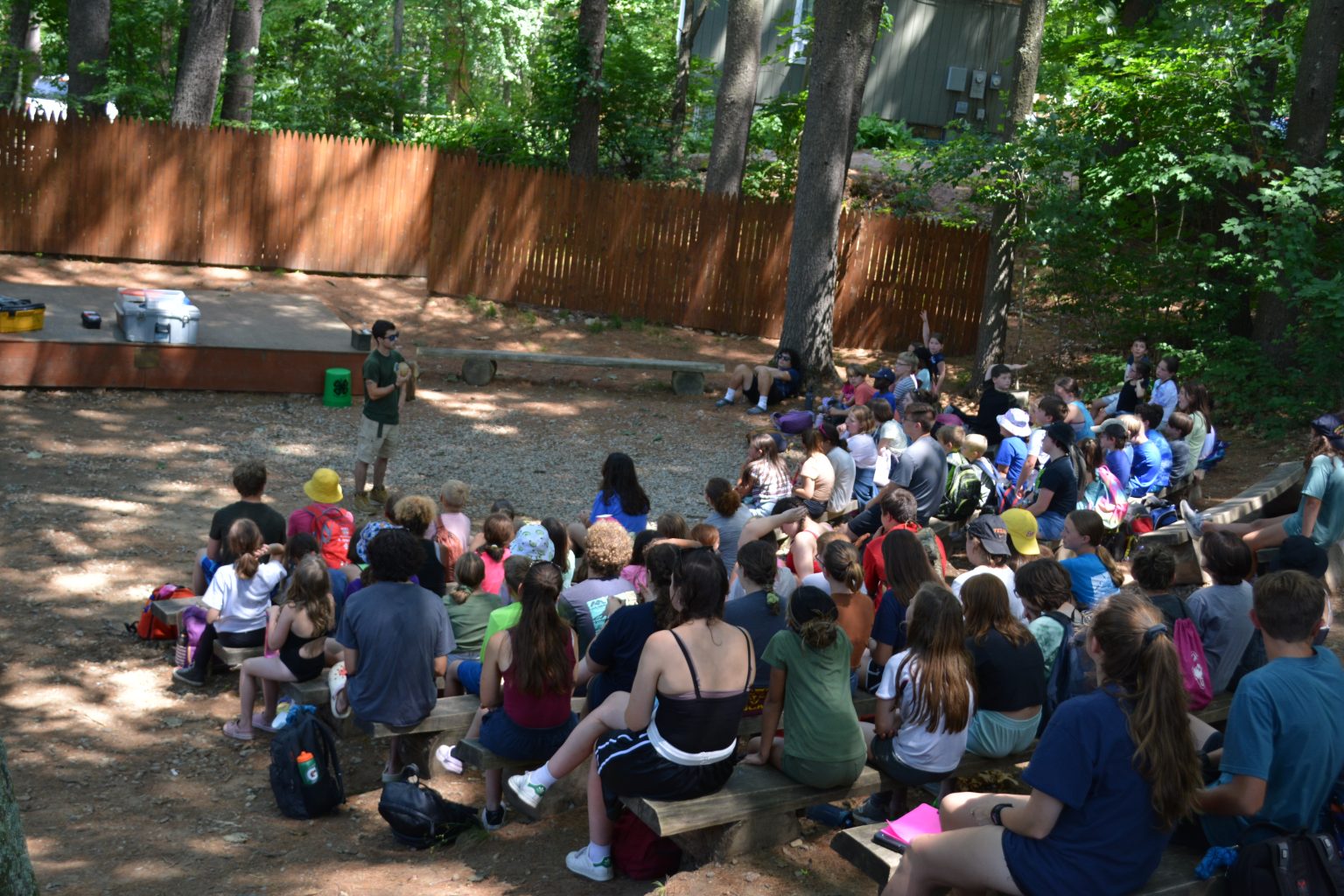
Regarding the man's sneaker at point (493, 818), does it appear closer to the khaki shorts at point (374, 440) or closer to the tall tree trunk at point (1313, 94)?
the khaki shorts at point (374, 440)

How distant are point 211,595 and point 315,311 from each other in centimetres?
986

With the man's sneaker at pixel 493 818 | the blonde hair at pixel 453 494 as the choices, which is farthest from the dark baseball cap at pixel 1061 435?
the man's sneaker at pixel 493 818

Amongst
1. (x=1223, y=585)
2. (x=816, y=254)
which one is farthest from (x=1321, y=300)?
(x=1223, y=585)

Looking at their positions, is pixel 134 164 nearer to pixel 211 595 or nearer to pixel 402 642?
pixel 211 595

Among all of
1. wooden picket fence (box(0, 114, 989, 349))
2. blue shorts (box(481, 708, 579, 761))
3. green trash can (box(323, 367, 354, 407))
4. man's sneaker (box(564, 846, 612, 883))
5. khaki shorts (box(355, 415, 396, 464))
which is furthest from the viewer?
wooden picket fence (box(0, 114, 989, 349))

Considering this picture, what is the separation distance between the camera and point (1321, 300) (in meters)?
12.5

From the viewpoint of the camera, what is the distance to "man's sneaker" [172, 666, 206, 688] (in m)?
7.29

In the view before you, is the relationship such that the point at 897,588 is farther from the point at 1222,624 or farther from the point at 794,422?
the point at 794,422

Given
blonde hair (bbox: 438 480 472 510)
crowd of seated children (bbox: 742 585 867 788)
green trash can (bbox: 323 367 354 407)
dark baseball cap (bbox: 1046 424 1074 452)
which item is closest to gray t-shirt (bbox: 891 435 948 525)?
dark baseball cap (bbox: 1046 424 1074 452)

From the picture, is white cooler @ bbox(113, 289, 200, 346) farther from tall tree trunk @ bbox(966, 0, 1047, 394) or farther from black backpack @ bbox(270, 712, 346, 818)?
tall tree trunk @ bbox(966, 0, 1047, 394)

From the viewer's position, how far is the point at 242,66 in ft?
76.1

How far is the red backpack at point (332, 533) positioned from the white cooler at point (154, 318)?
6.27 metres

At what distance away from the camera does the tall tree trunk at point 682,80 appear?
2305cm

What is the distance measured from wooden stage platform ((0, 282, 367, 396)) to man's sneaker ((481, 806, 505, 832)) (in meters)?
9.02
